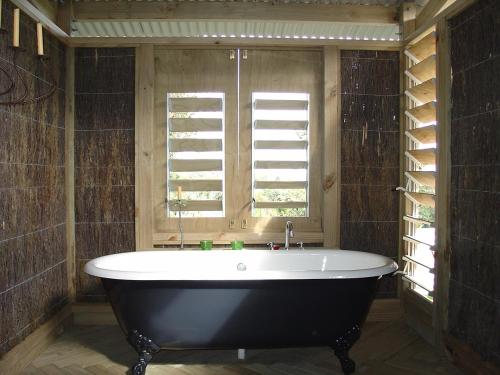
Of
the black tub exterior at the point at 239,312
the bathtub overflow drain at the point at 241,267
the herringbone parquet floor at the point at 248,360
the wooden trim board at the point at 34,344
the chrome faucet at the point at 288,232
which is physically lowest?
the herringbone parquet floor at the point at 248,360

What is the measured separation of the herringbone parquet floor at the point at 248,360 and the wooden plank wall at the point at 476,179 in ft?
1.10

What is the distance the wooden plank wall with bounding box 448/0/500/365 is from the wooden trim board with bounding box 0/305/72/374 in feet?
8.63

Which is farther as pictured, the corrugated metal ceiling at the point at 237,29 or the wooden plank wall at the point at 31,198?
the corrugated metal ceiling at the point at 237,29

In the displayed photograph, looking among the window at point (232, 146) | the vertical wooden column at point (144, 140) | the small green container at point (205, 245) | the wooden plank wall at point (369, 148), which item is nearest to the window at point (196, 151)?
the window at point (232, 146)

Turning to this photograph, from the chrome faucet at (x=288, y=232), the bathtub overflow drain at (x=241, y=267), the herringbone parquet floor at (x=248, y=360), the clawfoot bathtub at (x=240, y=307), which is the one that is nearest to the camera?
the clawfoot bathtub at (x=240, y=307)

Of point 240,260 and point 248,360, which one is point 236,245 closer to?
point 240,260

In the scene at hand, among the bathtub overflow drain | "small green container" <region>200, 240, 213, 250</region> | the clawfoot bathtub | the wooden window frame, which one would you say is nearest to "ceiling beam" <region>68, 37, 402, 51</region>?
the wooden window frame

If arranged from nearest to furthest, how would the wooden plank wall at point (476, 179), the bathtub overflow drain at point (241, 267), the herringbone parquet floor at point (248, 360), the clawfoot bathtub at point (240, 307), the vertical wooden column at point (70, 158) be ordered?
the wooden plank wall at point (476, 179), the clawfoot bathtub at point (240, 307), the herringbone parquet floor at point (248, 360), the bathtub overflow drain at point (241, 267), the vertical wooden column at point (70, 158)

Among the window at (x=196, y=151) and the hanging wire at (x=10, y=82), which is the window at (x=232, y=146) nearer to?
the window at (x=196, y=151)

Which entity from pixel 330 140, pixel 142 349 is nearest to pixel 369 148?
pixel 330 140

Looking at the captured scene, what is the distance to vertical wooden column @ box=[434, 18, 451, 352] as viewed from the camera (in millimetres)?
2793

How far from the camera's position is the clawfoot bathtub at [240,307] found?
240 cm

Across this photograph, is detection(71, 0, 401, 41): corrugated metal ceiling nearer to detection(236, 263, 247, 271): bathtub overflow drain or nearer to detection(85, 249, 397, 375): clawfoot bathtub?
detection(236, 263, 247, 271): bathtub overflow drain

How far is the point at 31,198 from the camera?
2.83 meters
